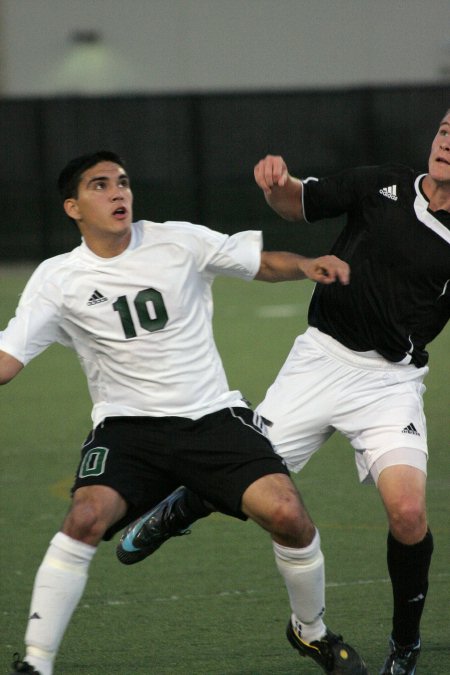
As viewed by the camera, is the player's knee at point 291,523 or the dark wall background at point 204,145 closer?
the player's knee at point 291,523

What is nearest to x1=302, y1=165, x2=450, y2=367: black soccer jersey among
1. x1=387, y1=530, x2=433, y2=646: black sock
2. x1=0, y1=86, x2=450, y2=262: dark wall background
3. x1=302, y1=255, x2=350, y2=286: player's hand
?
x1=302, y1=255, x2=350, y2=286: player's hand

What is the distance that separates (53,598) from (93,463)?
546 millimetres

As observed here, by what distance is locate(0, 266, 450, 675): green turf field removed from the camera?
5738 mm

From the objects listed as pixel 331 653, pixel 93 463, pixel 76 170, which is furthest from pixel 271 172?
pixel 331 653

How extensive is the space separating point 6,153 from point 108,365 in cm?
1678

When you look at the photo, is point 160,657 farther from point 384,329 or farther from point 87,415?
point 87,415

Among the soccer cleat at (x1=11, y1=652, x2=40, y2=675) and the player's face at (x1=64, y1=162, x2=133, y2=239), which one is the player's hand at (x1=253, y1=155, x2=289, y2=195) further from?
the soccer cleat at (x1=11, y1=652, x2=40, y2=675)

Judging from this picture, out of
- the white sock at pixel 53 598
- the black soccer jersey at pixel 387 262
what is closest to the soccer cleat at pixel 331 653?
the white sock at pixel 53 598

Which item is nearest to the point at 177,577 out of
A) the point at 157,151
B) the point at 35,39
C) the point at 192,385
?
the point at 192,385

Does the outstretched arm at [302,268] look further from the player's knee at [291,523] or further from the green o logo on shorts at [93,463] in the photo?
the green o logo on shorts at [93,463]

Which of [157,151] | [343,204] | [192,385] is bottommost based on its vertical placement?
[157,151]

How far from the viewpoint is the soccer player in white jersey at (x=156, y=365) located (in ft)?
17.0

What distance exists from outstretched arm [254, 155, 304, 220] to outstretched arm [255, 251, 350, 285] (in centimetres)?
34

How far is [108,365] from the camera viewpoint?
5.37m
